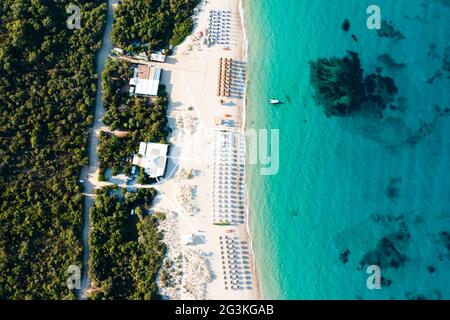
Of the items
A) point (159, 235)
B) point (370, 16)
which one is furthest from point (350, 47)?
point (159, 235)

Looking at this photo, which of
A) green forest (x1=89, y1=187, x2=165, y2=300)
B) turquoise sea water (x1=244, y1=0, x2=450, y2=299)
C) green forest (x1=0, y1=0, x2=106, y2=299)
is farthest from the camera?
turquoise sea water (x1=244, y1=0, x2=450, y2=299)

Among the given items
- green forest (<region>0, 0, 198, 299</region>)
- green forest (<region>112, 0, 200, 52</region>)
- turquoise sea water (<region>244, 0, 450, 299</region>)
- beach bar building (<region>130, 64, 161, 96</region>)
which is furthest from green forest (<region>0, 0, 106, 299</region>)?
turquoise sea water (<region>244, 0, 450, 299</region>)

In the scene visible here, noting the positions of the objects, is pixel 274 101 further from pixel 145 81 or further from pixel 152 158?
pixel 152 158

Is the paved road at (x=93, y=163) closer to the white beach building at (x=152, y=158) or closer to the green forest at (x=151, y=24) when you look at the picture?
the green forest at (x=151, y=24)

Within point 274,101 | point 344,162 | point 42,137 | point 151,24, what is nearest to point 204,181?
point 274,101

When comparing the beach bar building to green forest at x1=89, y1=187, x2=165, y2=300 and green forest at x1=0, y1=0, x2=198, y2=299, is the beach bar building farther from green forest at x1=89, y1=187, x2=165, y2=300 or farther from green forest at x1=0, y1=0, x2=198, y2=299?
green forest at x1=89, y1=187, x2=165, y2=300

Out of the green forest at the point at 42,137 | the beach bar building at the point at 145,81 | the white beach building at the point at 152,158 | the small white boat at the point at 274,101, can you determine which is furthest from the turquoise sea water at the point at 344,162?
the green forest at the point at 42,137
